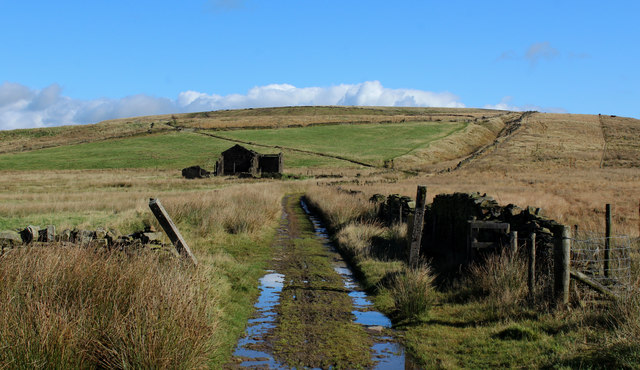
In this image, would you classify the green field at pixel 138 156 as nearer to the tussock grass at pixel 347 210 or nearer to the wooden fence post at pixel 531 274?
the tussock grass at pixel 347 210

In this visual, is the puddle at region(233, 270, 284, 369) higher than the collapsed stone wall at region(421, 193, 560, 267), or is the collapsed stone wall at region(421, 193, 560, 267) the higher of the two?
the collapsed stone wall at region(421, 193, 560, 267)

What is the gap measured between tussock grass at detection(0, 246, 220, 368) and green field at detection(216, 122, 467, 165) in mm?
59943

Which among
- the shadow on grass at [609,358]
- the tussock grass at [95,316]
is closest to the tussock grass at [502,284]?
the shadow on grass at [609,358]

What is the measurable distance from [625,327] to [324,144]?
78035 mm

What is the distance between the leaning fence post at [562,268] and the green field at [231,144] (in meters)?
56.5

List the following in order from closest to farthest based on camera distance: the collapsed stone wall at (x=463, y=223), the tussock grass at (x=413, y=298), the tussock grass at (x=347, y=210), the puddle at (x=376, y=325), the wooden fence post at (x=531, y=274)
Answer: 1. the puddle at (x=376, y=325)
2. the wooden fence post at (x=531, y=274)
3. the tussock grass at (x=413, y=298)
4. the collapsed stone wall at (x=463, y=223)
5. the tussock grass at (x=347, y=210)

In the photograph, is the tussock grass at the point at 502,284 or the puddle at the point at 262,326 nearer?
the puddle at the point at 262,326

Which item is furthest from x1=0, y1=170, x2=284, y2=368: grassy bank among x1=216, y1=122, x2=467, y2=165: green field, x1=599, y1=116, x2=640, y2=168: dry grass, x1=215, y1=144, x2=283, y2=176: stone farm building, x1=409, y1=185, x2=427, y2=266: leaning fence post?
x1=216, y1=122, x2=467, y2=165: green field

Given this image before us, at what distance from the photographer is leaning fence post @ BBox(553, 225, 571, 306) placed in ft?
26.0

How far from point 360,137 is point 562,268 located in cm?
8334

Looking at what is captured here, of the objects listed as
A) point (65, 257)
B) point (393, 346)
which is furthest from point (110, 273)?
point (393, 346)

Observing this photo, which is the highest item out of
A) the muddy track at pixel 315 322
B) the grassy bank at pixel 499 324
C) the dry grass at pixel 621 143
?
the dry grass at pixel 621 143

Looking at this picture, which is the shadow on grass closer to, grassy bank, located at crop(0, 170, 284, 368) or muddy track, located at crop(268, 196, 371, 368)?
muddy track, located at crop(268, 196, 371, 368)

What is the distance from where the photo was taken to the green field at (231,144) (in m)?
68.7
